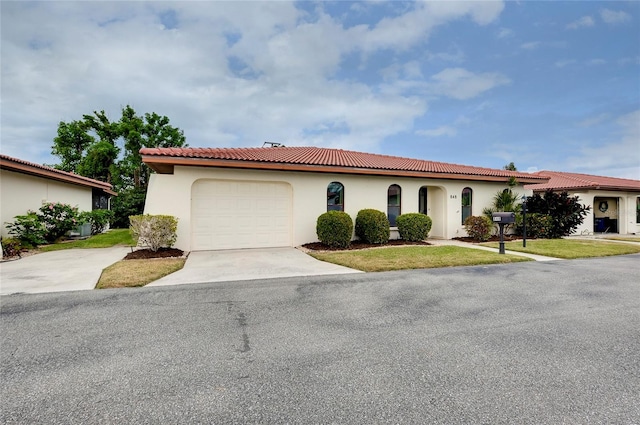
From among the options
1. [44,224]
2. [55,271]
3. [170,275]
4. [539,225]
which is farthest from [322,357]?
[539,225]

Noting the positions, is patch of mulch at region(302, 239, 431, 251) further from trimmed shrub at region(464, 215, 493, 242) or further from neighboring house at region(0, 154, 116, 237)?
neighboring house at region(0, 154, 116, 237)

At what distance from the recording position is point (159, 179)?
10336 millimetres

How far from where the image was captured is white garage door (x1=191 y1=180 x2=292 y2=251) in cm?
1079

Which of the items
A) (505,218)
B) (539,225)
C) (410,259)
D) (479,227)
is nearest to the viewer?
(410,259)

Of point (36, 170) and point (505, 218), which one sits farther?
point (36, 170)

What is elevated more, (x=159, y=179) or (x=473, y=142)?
(x=473, y=142)

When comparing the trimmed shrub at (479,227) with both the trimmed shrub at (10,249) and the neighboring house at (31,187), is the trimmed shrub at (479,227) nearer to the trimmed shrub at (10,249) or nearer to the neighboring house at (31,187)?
the trimmed shrub at (10,249)

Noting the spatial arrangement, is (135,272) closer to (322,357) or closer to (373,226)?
(322,357)

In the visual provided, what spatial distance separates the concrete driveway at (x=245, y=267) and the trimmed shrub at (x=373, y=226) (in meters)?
2.96

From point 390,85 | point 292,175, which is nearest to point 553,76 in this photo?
point 390,85

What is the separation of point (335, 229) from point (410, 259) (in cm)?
322

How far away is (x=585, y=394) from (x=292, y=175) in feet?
33.6

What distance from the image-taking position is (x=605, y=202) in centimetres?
1956

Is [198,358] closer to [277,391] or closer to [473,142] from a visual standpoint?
[277,391]
